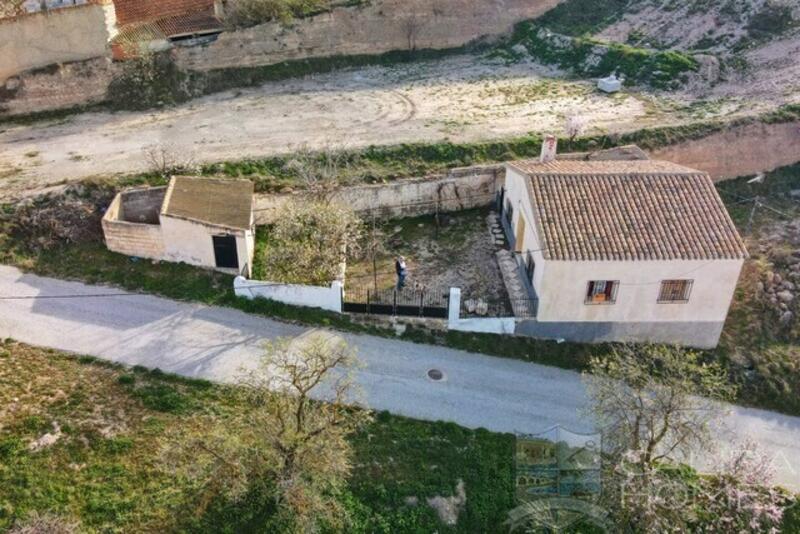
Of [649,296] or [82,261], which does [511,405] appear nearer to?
[649,296]

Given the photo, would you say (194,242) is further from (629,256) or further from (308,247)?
(629,256)

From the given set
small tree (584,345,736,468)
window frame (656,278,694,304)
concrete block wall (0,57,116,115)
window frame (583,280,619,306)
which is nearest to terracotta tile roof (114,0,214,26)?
concrete block wall (0,57,116,115)

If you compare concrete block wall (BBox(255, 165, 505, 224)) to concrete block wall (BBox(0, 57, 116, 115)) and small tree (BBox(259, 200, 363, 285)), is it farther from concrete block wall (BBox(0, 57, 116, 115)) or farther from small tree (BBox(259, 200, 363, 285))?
concrete block wall (BBox(0, 57, 116, 115))

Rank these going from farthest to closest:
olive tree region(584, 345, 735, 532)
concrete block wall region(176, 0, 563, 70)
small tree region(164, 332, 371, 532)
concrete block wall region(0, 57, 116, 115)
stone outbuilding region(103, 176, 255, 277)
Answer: concrete block wall region(176, 0, 563, 70), concrete block wall region(0, 57, 116, 115), stone outbuilding region(103, 176, 255, 277), olive tree region(584, 345, 735, 532), small tree region(164, 332, 371, 532)

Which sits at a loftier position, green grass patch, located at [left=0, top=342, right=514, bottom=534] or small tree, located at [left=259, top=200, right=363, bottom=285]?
small tree, located at [left=259, top=200, right=363, bottom=285]

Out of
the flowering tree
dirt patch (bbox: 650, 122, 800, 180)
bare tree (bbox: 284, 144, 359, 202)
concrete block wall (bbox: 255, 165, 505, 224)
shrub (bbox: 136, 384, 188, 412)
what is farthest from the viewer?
dirt patch (bbox: 650, 122, 800, 180)

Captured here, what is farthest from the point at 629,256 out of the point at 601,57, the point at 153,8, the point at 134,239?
the point at 153,8
